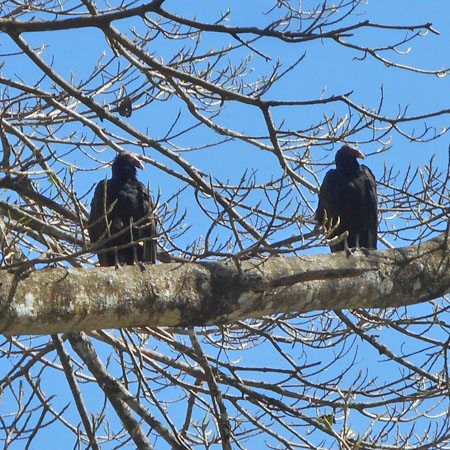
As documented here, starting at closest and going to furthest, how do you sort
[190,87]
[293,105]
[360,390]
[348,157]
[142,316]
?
[142,316], [293,105], [360,390], [190,87], [348,157]

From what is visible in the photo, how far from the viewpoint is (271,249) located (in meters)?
2.64

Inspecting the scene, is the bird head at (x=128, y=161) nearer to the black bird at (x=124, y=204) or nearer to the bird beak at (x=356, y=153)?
the black bird at (x=124, y=204)

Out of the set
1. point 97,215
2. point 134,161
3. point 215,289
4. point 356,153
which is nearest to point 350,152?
point 356,153

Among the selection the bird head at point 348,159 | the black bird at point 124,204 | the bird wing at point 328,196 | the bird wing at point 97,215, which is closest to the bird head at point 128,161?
the black bird at point 124,204

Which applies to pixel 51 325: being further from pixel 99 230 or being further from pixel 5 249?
pixel 99 230

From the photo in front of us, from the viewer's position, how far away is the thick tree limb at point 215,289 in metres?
2.48

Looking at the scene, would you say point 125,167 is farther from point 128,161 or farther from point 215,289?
point 215,289

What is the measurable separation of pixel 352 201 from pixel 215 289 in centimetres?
210

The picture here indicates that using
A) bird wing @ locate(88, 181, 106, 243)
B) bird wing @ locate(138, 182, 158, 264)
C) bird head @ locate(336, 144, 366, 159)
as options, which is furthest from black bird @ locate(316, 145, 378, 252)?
bird wing @ locate(88, 181, 106, 243)

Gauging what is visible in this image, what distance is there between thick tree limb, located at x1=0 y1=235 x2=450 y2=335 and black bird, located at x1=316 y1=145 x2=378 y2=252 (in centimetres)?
127

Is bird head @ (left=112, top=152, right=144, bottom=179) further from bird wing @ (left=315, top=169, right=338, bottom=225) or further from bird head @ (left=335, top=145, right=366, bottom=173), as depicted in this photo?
bird head @ (left=335, top=145, right=366, bottom=173)

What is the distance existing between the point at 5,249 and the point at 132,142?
64.1 inches

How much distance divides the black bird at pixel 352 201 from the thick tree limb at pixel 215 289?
4.16 feet

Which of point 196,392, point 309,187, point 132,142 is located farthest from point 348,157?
point 196,392
